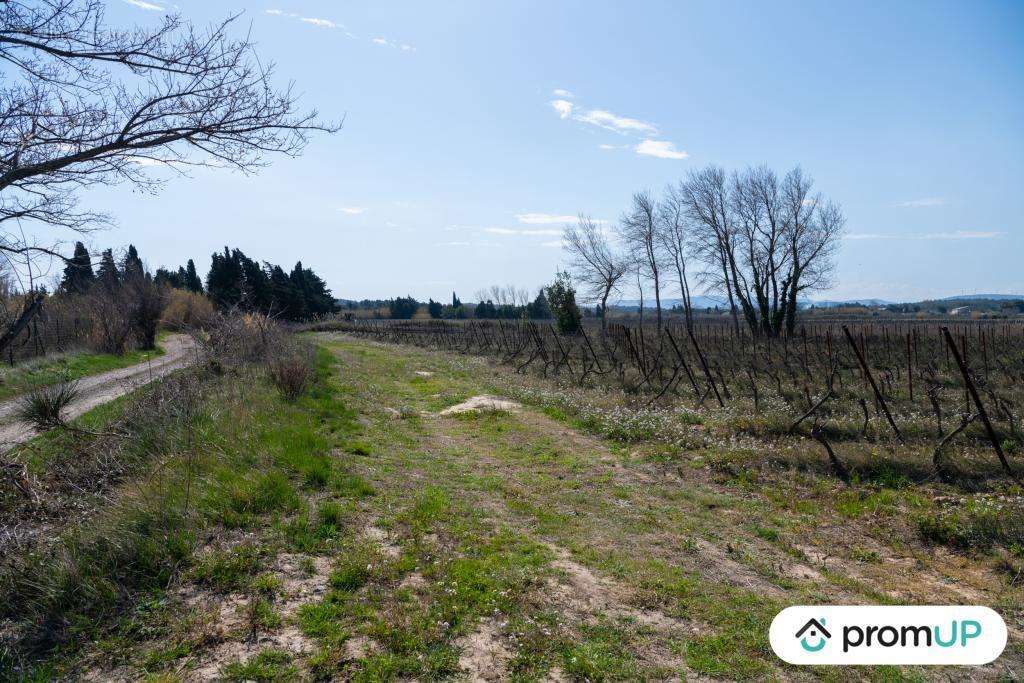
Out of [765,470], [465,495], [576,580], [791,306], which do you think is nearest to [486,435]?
[465,495]

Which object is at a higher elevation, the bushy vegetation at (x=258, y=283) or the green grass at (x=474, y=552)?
the bushy vegetation at (x=258, y=283)

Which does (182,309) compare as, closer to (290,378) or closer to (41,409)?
(290,378)

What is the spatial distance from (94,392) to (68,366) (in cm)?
257

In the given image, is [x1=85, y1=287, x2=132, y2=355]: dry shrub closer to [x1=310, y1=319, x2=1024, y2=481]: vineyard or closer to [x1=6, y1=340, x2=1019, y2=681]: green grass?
[x1=310, y1=319, x2=1024, y2=481]: vineyard

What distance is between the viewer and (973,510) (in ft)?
20.0

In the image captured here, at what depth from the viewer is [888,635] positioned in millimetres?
3896

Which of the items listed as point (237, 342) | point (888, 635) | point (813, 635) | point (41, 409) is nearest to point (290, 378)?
point (41, 409)

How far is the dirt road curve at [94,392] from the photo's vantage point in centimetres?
845

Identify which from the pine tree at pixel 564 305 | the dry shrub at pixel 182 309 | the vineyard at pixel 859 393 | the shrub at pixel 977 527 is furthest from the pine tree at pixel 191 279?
the shrub at pixel 977 527

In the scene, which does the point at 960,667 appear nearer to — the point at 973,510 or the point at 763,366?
the point at 973,510

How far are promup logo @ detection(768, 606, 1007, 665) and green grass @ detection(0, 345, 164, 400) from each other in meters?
13.7

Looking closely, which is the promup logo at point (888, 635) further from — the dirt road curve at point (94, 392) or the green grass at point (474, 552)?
the dirt road curve at point (94, 392)

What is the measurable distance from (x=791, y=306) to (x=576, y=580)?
136 feet

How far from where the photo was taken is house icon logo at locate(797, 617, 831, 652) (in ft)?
12.3
